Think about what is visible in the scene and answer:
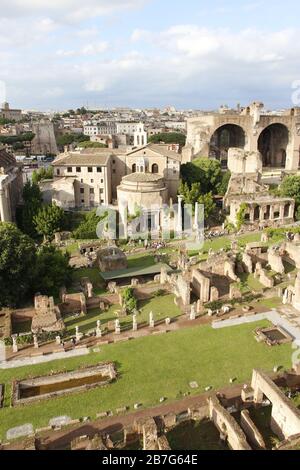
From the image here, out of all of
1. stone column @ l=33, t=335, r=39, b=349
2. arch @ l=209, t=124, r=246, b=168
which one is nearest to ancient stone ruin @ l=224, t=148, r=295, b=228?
arch @ l=209, t=124, r=246, b=168

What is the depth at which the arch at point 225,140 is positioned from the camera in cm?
7412

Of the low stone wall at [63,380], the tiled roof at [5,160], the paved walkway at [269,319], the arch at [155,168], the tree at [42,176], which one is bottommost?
the low stone wall at [63,380]

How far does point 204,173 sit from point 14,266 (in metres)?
37.5

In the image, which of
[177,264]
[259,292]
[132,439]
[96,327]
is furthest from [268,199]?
[132,439]

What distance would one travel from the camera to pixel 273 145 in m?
77.7

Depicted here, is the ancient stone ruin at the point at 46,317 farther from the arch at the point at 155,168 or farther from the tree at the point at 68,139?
the tree at the point at 68,139

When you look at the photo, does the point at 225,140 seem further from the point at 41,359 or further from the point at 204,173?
the point at 41,359

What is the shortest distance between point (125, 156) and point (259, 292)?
33918 mm

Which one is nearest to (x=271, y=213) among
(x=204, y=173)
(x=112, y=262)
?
(x=204, y=173)

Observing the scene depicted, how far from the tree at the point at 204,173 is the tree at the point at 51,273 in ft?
98.8

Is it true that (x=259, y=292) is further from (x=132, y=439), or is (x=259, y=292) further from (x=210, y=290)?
(x=132, y=439)

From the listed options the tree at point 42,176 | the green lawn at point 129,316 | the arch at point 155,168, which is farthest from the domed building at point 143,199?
the tree at point 42,176

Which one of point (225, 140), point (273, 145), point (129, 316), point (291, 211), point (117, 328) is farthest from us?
point (225, 140)

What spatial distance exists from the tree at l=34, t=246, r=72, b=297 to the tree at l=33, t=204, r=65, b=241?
13265mm
